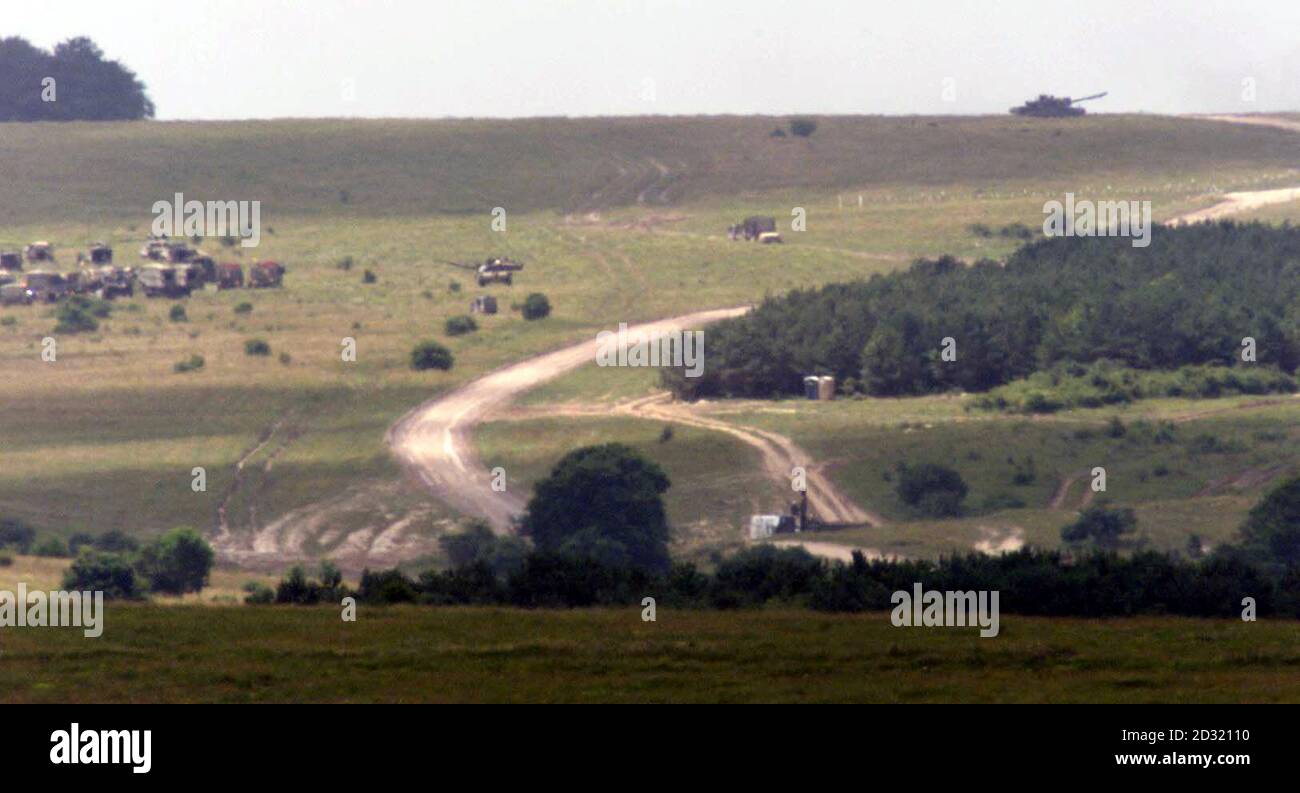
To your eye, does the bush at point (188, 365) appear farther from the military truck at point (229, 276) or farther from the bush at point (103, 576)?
the bush at point (103, 576)

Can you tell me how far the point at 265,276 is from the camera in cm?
9238

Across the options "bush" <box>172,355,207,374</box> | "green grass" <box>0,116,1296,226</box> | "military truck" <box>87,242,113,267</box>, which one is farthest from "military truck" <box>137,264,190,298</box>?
"green grass" <box>0,116,1296,226</box>

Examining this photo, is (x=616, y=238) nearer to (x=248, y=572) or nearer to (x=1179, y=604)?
(x=248, y=572)

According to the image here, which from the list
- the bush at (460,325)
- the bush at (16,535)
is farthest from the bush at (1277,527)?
the bush at (460,325)

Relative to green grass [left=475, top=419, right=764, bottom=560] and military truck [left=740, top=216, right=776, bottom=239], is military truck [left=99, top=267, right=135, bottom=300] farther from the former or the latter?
military truck [left=740, top=216, right=776, bottom=239]

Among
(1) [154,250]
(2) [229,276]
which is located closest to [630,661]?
(2) [229,276]

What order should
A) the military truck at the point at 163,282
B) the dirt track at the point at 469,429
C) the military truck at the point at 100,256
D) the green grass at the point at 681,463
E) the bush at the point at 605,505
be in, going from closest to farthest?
1. the bush at the point at 605,505
2. the green grass at the point at 681,463
3. the dirt track at the point at 469,429
4. the military truck at the point at 163,282
5. the military truck at the point at 100,256

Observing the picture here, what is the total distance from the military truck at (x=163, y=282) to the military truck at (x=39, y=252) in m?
9.81

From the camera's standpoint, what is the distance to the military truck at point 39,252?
99.2 m

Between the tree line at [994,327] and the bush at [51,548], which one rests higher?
the tree line at [994,327]

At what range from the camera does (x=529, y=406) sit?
2795 inches

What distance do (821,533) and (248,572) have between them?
1769 centimetres

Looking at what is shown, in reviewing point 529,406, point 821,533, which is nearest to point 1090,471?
point 821,533

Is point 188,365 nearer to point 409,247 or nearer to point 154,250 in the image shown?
point 154,250
